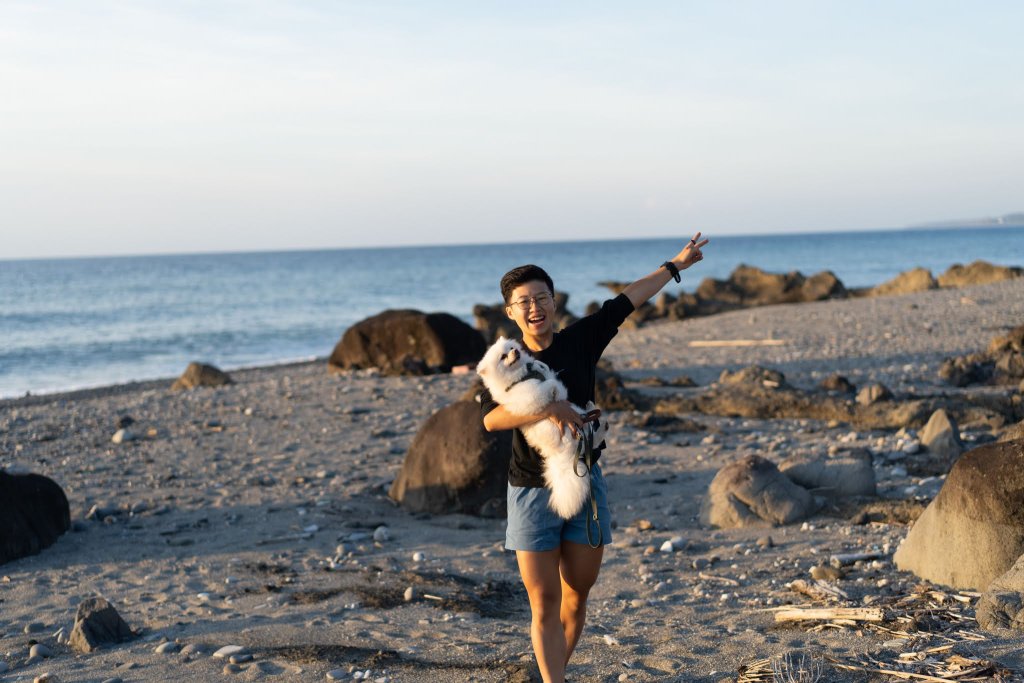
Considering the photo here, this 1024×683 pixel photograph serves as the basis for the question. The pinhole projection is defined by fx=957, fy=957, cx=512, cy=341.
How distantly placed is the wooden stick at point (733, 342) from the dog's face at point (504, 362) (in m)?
14.1

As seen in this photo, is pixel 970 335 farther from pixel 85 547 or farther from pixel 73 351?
pixel 73 351

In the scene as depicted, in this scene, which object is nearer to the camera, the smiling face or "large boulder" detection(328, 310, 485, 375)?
the smiling face

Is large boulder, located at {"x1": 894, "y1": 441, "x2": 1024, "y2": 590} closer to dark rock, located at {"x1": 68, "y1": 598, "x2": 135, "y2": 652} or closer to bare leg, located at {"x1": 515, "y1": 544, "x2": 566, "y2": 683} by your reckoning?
bare leg, located at {"x1": 515, "y1": 544, "x2": 566, "y2": 683}

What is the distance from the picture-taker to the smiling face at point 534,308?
13.1 ft

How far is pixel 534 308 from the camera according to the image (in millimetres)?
4016

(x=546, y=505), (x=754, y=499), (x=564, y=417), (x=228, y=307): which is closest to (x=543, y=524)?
(x=546, y=505)

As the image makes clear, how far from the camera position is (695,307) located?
28625mm

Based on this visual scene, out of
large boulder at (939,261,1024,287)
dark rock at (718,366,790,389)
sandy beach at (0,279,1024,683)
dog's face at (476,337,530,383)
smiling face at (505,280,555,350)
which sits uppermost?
smiling face at (505,280,555,350)

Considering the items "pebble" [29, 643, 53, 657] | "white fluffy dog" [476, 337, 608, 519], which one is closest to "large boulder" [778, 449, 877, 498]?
"white fluffy dog" [476, 337, 608, 519]

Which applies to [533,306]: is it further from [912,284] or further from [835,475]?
[912,284]

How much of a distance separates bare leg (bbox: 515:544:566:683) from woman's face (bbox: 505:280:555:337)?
3.07 ft

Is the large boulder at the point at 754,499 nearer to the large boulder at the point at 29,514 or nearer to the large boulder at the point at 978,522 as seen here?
the large boulder at the point at 978,522

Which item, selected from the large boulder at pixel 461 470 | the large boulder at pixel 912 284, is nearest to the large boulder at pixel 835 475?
the large boulder at pixel 461 470

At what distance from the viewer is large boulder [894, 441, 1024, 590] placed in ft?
17.8
